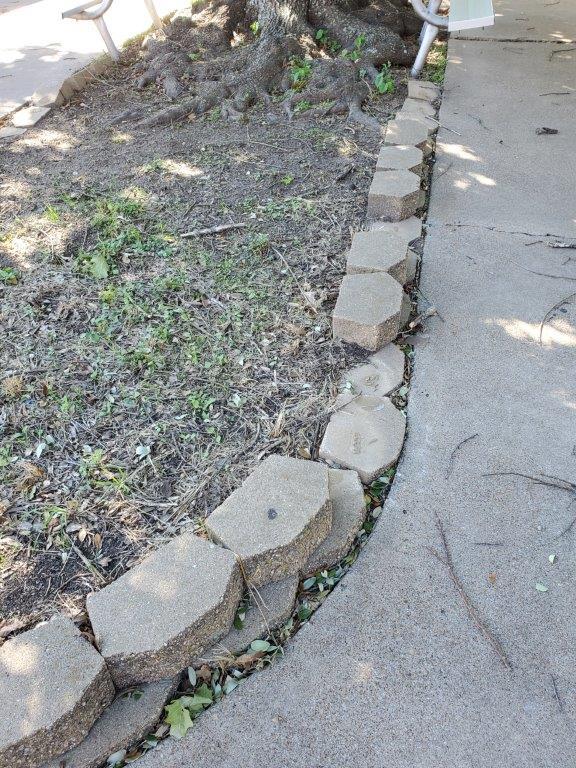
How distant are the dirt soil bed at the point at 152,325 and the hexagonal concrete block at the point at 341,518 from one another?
0.60ft

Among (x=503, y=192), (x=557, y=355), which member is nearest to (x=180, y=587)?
(x=557, y=355)

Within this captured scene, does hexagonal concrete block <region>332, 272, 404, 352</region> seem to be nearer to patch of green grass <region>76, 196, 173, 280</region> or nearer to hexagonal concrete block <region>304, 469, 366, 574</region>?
hexagonal concrete block <region>304, 469, 366, 574</region>

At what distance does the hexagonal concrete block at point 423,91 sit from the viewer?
4.59 meters

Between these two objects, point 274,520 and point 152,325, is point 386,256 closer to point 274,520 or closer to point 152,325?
point 152,325

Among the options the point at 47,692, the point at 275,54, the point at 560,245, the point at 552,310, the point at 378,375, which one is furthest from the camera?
the point at 275,54

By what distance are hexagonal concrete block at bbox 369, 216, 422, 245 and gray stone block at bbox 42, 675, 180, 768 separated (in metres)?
2.45

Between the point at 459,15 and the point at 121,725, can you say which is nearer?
the point at 121,725

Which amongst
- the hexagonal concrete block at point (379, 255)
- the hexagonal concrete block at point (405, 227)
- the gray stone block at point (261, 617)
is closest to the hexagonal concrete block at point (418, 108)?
the hexagonal concrete block at point (405, 227)

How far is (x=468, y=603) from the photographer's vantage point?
171 centimetres

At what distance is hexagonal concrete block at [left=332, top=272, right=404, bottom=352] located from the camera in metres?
2.44

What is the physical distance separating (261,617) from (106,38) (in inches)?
217

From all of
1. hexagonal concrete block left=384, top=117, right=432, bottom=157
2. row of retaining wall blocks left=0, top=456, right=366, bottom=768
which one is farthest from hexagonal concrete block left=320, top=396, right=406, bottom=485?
hexagonal concrete block left=384, top=117, right=432, bottom=157

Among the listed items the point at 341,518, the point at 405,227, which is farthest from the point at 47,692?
the point at 405,227

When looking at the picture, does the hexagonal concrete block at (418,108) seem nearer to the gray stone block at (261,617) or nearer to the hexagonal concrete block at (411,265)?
the hexagonal concrete block at (411,265)
